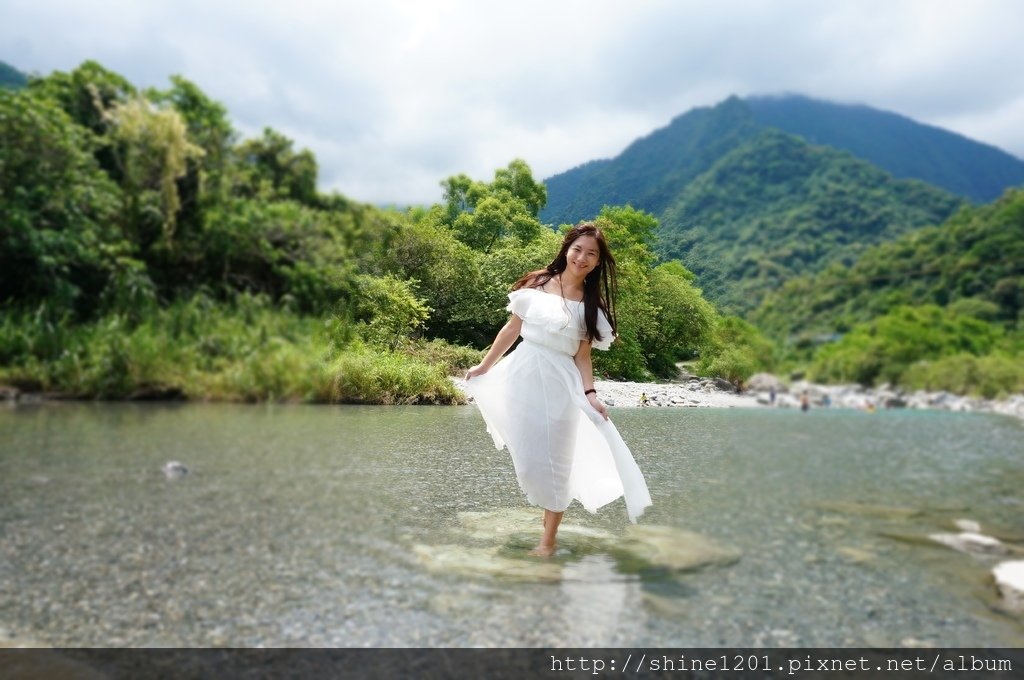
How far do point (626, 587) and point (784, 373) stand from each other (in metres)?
2.66

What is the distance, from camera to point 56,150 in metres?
9.04

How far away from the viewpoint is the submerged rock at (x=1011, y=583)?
3.15 m

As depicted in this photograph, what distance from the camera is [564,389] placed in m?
3.04

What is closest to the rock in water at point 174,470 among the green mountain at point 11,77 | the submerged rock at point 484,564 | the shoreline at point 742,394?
the shoreline at point 742,394

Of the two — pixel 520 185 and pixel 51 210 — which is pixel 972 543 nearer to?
pixel 520 185

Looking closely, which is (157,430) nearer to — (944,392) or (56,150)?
(56,150)

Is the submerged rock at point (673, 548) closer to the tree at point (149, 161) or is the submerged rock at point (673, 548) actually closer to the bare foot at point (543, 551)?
the bare foot at point (543, 551)

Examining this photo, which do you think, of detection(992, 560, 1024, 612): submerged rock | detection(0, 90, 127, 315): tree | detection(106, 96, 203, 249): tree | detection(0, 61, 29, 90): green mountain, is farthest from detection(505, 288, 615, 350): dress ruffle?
detection(0, 61, 29, 90): green mountain

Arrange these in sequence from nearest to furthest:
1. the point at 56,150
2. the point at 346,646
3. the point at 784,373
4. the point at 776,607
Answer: the point at 346,646, the point at 776,607, the point at 784,373, the point at 56,150

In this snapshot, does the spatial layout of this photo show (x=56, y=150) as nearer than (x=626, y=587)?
No

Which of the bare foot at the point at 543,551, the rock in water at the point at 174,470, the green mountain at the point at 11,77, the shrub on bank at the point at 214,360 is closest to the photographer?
the bare foot at the point at 543,551

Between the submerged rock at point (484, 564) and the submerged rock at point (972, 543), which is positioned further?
the submerged rock at point (972, 543)

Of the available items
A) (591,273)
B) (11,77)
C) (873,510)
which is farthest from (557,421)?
(11,77)

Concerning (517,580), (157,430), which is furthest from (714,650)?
(157,430)
